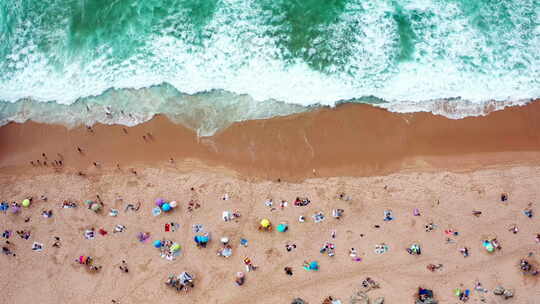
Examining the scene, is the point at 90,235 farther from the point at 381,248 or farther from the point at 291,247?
the point at 381,248

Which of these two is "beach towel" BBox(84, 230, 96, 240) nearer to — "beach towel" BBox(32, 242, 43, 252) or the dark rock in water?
"beach towel" BBox(32, 242, 43, 252)

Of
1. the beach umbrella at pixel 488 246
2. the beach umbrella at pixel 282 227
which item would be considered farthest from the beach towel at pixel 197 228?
the beach umbrella at pixel 488 246

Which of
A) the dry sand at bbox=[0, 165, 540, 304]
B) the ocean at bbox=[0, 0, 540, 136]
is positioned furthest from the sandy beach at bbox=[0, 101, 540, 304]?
the ocean at bbox=[0, 0, 540, 136]

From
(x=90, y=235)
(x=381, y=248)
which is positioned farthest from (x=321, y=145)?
(x=90, y=235)

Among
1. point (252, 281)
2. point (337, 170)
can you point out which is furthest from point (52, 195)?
point (337, 170)

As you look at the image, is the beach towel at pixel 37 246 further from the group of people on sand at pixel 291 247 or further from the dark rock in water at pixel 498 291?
the dark rock in water at pixel 498 291

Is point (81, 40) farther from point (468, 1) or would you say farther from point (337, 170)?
point (468, 1)

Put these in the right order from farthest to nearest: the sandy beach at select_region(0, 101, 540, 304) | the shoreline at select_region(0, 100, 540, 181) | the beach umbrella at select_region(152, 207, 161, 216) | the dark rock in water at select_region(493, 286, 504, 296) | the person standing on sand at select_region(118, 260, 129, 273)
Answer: the shoreline at select_region(0, 100, 540, 181) < the beach umbrella at select_region(152, 207, 161, 216) < the person standing on sand at select_region(118, 260, 129, 273) < the sandy beach at select_region(0, 101, 540, 304) < the dark rock in water at select_region(493, 286, 504, 296)
